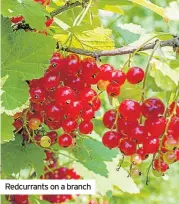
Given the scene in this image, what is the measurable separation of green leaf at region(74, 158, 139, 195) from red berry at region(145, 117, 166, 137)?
77 centimetres

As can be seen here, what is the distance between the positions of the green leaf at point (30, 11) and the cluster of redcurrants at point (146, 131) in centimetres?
28

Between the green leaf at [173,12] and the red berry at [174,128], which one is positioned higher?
the green leaf at [173,12]

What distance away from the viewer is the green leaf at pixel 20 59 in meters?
1.22

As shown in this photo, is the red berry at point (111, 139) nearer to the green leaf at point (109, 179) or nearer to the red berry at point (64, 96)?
the red berry at point (64, 96)

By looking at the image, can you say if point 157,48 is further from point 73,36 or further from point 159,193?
point 159,193

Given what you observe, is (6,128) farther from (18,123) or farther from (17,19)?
(17,19)

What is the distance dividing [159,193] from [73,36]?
2811 millimetres

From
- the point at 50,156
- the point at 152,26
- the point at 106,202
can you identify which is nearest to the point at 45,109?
the point at 50,156

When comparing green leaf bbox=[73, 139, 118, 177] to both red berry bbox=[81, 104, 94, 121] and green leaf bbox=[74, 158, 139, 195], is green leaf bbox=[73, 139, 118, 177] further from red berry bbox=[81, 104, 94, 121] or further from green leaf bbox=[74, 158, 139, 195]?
red berry bbox=[81, 104, 94, 121]

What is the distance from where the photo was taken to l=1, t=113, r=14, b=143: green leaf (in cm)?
124

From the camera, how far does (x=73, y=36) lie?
1.40m

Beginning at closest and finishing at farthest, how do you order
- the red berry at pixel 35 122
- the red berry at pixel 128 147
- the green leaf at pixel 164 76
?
the green leaf at pixel 164 76 < the red berry at pixel 128 147 < the red berry at pixel 35 122
